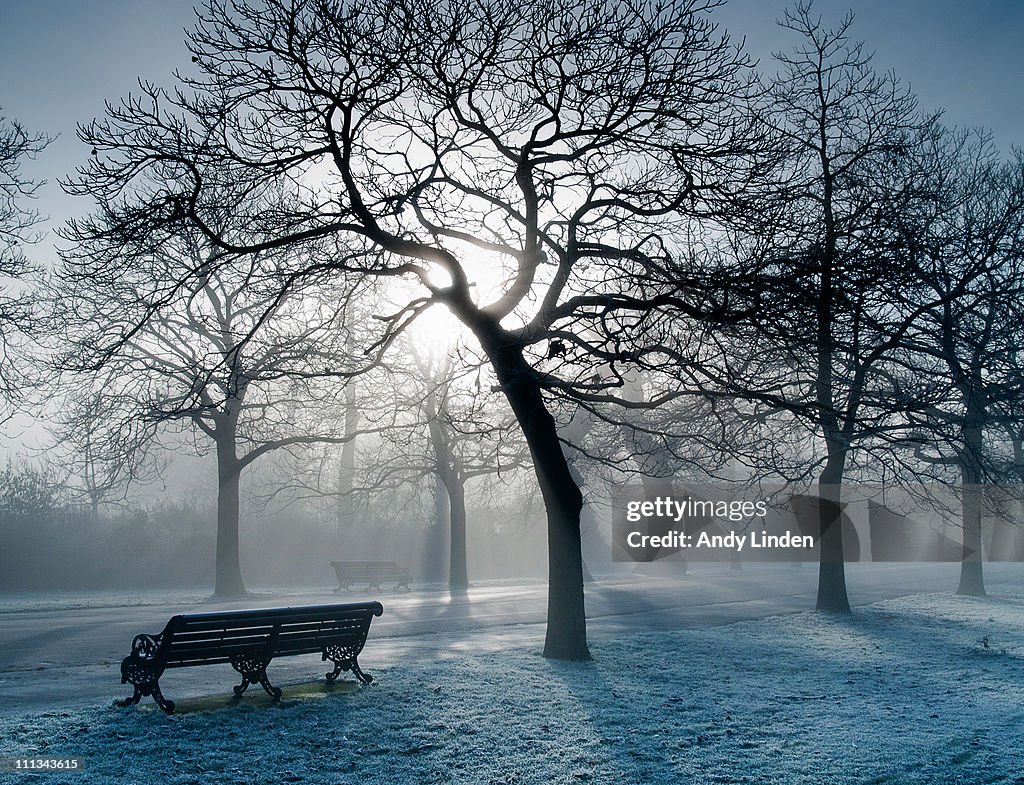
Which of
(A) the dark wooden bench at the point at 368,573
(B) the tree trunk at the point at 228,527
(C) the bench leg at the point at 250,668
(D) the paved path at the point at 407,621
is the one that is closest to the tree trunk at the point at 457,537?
(D) the paved path at the point at 407,621

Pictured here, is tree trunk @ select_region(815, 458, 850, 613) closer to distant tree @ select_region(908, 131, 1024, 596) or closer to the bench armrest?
distant tree @ select_region(908, 131, 1024, 596)

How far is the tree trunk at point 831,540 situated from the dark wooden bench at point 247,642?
12759 mm

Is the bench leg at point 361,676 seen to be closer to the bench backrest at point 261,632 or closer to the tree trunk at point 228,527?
the bench backrest at point 261,632

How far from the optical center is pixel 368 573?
95.5ft

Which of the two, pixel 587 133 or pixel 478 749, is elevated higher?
pixel 587 133

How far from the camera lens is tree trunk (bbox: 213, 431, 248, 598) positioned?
80.9ft

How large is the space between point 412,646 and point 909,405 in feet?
27.0

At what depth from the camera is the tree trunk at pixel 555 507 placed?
12031 millimetres

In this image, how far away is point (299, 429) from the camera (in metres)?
27.2

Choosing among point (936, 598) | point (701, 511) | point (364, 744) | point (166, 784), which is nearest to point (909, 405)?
point (364, 744)

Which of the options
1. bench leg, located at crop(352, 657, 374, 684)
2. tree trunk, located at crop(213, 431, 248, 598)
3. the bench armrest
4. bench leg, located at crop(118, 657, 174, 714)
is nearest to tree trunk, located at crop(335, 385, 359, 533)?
tree trunk, located at crop(213, 431, 248, 598)

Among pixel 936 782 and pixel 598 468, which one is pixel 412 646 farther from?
pixel 598 468

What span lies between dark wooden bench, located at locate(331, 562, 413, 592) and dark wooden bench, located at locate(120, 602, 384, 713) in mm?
18815

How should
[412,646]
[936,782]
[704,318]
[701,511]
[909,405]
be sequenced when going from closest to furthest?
[936,782] → [704,318] → [909,405] → [412,646] → [701,511]
